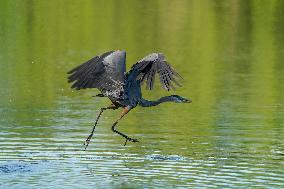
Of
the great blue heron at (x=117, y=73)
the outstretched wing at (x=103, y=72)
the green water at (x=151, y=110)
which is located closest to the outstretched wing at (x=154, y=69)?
the great blue heron at (x=117, y=73)

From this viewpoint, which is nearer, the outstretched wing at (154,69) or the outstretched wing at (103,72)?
the outstretched wing at (154,69)

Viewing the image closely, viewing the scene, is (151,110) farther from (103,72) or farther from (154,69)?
(154,69)

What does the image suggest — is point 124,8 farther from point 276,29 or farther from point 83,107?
point 83,107

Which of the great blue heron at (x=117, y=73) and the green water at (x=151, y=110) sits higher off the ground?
the great blue heron at (x=117, y=73)

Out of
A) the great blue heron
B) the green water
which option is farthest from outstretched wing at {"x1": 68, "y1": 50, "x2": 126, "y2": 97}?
the green water

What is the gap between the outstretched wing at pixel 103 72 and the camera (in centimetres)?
1591

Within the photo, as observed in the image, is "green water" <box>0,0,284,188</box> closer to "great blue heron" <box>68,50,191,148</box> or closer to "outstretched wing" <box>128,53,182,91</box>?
"great blue heron" <box>68,50,191,148</box>

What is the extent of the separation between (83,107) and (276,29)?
71.1 ft

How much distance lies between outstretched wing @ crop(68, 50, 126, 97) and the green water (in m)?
1.22

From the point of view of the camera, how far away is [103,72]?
1609 cm

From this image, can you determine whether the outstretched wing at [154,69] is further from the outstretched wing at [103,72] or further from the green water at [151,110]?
the green water at [151,110]

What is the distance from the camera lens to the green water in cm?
1576

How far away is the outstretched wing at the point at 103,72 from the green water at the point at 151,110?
1.22 meters

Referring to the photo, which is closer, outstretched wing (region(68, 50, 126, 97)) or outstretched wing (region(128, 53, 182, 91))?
outstretched wing (region(128, 53, 182, 91))
